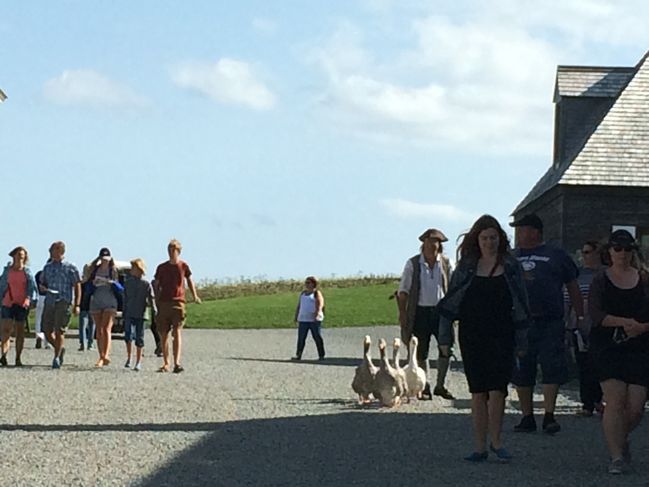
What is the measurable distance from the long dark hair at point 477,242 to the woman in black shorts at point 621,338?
0.72 m

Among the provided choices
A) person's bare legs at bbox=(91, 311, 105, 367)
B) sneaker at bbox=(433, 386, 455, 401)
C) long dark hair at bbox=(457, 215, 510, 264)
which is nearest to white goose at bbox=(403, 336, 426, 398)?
sneaker at bbox=(433, 386, 455, 401)

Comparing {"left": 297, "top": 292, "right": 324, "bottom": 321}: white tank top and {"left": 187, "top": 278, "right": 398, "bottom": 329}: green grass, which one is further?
{"left": 187, "top": 278, "right": 398, "bottom": 329}: green grass

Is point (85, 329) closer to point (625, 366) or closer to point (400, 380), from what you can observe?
point (400, 380)

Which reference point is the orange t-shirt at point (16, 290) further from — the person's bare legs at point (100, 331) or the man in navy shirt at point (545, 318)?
the man in navy shirt at point (545, 318)

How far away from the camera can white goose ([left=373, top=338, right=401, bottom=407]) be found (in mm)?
15602

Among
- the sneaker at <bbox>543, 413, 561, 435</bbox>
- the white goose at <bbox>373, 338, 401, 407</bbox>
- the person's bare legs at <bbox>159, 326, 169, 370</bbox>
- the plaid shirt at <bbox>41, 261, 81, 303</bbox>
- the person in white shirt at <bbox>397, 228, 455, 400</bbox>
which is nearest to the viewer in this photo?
the sneaker at <bbox>543, 413, 561, 435</bbox>

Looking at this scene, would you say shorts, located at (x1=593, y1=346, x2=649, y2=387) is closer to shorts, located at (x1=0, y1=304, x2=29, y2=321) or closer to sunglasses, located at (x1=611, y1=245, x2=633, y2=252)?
sunglasses, located at (x1=611, y1=245, x2=633, y2=252)

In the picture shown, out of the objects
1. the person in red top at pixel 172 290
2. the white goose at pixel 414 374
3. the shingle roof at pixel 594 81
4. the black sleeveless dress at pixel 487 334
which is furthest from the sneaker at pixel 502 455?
the shingle roof at pixel 594 81

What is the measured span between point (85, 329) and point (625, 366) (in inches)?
815

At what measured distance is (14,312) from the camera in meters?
21.9

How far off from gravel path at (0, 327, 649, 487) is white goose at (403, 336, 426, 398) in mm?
380

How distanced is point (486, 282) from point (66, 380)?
32.7 feet

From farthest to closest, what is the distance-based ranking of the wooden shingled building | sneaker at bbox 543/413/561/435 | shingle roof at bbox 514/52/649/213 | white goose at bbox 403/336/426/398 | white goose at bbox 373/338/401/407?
the wooden shingled building
shingle roof at bbox 514/52/649/213
white goose at bbox 403/336/426/398
white goose at bbox 373/338/401/407
sneaker at bbox 543/413/561/435

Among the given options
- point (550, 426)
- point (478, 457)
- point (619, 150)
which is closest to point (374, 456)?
point (478, 457)
